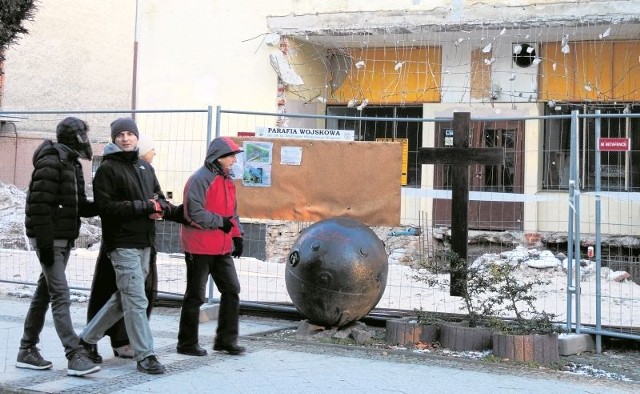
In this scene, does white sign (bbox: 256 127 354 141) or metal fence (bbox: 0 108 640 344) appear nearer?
metal fence (bbox: 0 108 640 344)

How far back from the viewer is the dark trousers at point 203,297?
7.10 metres

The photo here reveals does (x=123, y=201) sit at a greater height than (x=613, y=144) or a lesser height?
lesser

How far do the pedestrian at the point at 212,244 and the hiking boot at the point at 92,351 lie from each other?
74cm

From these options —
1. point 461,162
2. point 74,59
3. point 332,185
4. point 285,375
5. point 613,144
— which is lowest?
point 285,375

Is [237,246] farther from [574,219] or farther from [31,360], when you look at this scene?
[574,219]

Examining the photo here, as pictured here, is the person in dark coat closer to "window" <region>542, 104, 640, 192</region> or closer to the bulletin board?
the bulletin board

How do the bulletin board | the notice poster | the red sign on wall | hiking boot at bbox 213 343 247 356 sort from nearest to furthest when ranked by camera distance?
hiking boot at bbox 213 343 247 356
the red sign on wall
the bulletin board
the notice poster

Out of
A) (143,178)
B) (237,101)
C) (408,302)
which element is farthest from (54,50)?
(143,178)

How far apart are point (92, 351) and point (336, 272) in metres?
2.34

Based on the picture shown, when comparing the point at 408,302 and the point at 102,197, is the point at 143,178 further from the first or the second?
the point at 408,302

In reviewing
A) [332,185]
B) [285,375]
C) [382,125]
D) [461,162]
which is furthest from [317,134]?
[382,125]

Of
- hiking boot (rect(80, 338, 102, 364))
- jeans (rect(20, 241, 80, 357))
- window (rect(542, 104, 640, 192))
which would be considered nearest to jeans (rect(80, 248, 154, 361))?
hiking boot (rect(80, 338, 102, 364))

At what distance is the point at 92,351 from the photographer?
6703 millimetres

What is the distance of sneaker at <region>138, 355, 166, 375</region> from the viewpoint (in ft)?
21.1
